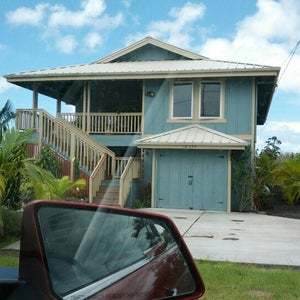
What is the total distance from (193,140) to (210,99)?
231 cm

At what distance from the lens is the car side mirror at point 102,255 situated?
1803mm

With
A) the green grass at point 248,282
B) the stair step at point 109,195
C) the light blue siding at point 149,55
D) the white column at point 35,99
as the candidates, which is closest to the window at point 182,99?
the light blue siding at point 149,55

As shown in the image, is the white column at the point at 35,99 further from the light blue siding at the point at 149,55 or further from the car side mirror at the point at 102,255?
the car side mirror at the point at 102,255

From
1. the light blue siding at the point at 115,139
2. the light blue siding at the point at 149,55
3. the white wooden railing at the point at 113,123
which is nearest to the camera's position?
the light blue siding at the point at 115,139

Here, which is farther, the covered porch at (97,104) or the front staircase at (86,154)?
the covered porch at (97,104)

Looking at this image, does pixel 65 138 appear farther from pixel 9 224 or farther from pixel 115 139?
pixel 9 224

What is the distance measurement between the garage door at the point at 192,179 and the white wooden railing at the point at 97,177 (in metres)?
→ 1.86

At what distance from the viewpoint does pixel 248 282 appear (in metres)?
6.55

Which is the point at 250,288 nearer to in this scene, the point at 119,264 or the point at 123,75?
the point at 119,264

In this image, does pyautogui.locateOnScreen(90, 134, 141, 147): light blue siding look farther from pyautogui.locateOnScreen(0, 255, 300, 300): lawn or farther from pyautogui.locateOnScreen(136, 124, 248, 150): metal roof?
pyautogui.locateOnScreen(0, 255, 300, 300): lawn

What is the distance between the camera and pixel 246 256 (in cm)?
866

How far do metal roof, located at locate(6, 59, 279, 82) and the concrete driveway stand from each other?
501 cm

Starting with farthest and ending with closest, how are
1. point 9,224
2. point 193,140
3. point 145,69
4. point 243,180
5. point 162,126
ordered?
point 162,126, point 145,69, point 243,180, point 193,140, point 9,224

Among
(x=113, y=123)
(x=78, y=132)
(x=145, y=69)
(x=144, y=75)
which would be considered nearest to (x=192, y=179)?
(x=113, y=123)
